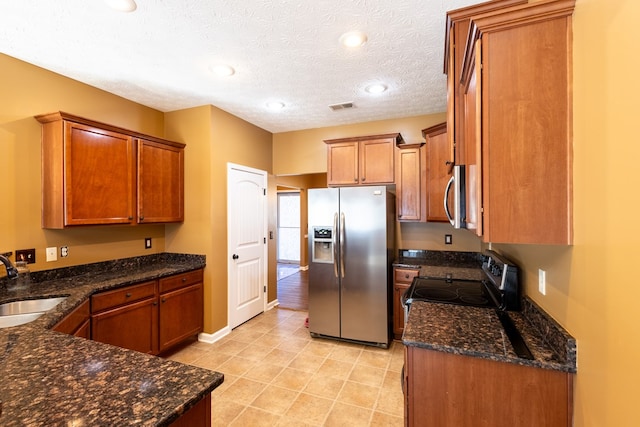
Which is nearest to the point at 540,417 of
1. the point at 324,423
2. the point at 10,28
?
the point at 324,423

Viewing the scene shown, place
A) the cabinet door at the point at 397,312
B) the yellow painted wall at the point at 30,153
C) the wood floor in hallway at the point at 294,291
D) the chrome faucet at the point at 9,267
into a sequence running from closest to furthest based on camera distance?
the chrome faucet at the point at 9,267
the yellow painted wall at the point at 30,153
the cabinet door at the point at 397,312
the wood floor in hallway at the point at 294,291

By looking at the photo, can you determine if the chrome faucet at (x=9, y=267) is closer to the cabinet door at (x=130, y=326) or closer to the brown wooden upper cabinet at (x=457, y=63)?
the cabinet door at (x=130, y=326)

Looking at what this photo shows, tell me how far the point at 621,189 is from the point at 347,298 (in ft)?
9.03

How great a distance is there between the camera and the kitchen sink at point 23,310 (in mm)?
1915

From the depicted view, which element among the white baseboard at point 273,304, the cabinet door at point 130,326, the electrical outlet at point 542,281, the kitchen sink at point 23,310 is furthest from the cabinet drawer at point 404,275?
the kitchen sink at point 23,310

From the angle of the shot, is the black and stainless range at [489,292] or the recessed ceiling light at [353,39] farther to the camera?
the recessed ceiling light at [353,39]

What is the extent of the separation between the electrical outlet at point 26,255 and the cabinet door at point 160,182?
32.2 inches

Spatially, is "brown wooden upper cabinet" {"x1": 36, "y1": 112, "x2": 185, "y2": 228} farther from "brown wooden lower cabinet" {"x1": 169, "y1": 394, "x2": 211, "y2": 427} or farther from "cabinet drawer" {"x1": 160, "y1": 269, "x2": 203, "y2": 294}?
"brown wooden lower cabinet" {"x1": 169, "y1": 394, "x2": 211, "y2": 427}

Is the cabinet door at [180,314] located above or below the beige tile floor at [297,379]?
above

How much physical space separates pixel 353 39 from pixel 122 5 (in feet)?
4.81

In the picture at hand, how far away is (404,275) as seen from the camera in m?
3.29

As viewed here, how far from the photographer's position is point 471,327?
158cm

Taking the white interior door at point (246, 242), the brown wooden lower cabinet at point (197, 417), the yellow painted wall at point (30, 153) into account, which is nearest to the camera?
the brown wooden lower cabinet at point (197, 417)

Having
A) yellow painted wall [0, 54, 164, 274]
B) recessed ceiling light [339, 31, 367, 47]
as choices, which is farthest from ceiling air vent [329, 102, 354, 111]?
yellow painted wall [0, 54, 164, 274]
